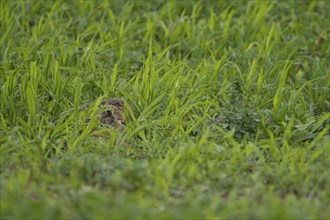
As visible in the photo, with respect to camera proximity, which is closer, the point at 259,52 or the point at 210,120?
the point at 210,120

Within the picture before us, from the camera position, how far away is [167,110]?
15.2 feet

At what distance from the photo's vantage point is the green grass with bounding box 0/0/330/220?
357cm

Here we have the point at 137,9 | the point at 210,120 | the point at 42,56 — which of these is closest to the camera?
the point at 210,120

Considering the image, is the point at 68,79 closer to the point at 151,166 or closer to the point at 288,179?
the point at 151,166

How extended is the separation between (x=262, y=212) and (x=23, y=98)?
201cm

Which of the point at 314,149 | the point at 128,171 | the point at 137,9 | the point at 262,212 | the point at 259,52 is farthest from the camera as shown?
the point at 137,9

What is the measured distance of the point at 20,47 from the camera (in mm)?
5371

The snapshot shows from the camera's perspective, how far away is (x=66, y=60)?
5.37m

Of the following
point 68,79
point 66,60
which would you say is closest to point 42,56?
point 66,60

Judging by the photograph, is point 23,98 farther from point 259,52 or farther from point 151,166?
point 259,52

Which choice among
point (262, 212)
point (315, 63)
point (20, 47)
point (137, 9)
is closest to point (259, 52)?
point (315, 63)

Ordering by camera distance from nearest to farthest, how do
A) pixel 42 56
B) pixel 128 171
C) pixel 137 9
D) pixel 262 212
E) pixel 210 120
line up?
pixel 262 212 < pixel 128 171 < pixel 210 120 < pixel 42 56 < pixel 137 9

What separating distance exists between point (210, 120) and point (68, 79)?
3.30ft

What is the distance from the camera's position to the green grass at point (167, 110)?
11.7ft
